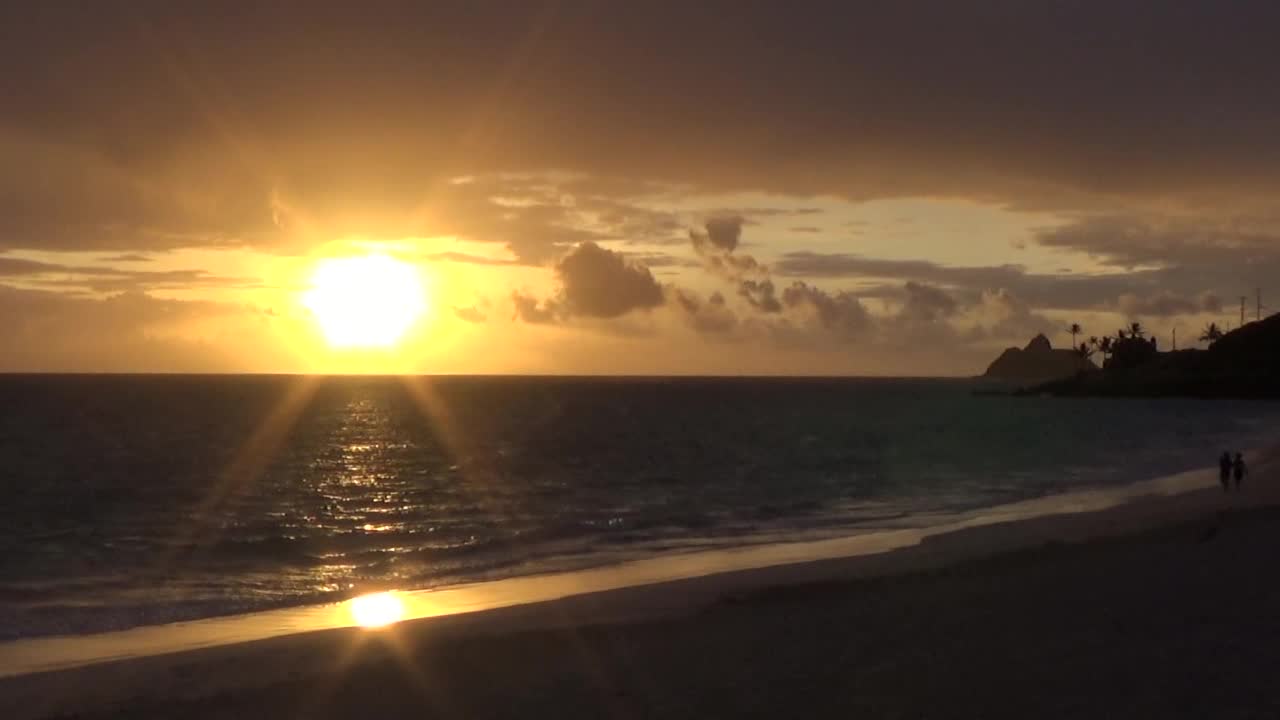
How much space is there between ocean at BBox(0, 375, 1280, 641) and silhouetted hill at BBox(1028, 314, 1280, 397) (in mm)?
58764

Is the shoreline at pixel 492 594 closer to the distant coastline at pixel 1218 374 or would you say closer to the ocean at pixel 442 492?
the ocean at pixel 442 492

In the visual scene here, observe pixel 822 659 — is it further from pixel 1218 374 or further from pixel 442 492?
pixel 1218 374

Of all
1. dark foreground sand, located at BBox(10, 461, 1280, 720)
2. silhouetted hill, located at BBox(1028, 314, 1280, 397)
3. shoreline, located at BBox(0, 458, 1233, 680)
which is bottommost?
shoreline, located at BBox(0, 458, 1233, 680)

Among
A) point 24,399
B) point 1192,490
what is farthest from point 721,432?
point 24,399

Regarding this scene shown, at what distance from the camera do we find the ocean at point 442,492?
92.0 feet

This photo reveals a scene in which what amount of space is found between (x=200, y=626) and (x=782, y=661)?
11237 millimetres

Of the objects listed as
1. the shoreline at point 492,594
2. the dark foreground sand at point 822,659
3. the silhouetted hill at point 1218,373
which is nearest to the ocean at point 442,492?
the shoreline at point 492,594

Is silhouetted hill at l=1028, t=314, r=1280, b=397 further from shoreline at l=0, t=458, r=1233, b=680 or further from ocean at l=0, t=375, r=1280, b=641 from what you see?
shoreline at l=0, t=458, r=1233, b=680

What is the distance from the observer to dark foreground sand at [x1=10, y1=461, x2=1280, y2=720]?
13266 millimetres

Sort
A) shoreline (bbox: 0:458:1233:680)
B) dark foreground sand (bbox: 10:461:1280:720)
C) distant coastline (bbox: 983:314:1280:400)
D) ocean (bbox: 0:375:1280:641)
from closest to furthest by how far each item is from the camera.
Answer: dark foreground sand (bbox: 10:461:1280:720) → shoreline (bbox: 0:458:1233:680) → ocean (bbox: 0:375:1280:641) → distant coastline (bbox: 983:314:1280:400)

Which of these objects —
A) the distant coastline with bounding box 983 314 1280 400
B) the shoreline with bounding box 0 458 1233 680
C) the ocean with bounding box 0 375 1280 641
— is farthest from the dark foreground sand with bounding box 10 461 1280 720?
the distant coastline with bounding box 983 314 1280 400

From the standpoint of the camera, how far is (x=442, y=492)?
51.0 m

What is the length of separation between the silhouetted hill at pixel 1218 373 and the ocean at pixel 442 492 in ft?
193

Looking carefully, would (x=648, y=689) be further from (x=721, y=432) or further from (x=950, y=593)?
(x=721, y=432)
